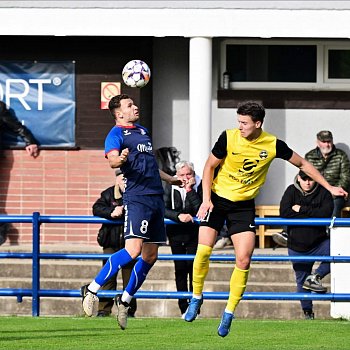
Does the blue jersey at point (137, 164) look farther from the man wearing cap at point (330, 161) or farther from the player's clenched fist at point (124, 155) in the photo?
the man wearing cap at point (330, 161)

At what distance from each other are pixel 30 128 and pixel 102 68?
133 cm

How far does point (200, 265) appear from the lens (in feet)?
40.0

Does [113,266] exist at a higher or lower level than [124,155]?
lower

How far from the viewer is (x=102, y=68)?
758 inches

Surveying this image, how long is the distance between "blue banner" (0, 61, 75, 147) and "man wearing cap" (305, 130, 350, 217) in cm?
341

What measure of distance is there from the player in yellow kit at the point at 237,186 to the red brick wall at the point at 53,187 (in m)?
7.11

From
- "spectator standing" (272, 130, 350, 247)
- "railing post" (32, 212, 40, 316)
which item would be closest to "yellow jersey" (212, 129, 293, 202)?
"railing post" (32, 212, 40, 316)

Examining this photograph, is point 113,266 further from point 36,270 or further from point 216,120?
point 216,120

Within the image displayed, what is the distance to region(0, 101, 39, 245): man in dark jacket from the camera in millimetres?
19266

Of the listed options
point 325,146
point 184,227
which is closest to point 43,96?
point 325,146

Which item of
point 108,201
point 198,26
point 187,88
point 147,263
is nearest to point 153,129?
point 187,88

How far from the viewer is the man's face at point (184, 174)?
15.1 meters

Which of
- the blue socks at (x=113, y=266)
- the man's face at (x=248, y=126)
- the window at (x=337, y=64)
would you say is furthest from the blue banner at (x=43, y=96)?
the man's face at (x=248, y=126)

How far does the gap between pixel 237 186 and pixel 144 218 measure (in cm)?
97
